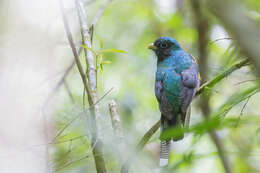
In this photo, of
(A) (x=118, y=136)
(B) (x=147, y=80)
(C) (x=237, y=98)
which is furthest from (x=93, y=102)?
(B) (x=147, y=80)

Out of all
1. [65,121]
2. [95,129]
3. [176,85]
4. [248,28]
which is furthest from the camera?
[176,85]

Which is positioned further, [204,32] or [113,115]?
[204,32]

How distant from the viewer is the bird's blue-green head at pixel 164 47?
440 cm

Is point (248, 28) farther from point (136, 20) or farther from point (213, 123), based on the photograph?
point (136, 20)

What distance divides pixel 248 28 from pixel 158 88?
2.94m

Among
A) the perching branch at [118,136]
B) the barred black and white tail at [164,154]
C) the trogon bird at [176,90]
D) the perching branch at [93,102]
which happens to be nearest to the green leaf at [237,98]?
the perching branch at [93,102]

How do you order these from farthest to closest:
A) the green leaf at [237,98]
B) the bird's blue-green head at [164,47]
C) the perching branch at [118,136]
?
1. the bird's blue-green head at [164,47]
2. the perching branch at [118,136]
3. the green leaf at [237,98]

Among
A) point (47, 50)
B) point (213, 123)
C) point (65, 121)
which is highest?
point (47, 50)

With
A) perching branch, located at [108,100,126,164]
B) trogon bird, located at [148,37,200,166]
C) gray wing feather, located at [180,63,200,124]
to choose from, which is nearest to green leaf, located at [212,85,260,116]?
perching branch, located at [108,100,126,164]

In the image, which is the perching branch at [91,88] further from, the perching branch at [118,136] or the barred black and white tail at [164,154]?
the barred black and white tail at [164,154]

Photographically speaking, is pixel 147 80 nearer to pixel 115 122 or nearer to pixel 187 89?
pixel 187 89

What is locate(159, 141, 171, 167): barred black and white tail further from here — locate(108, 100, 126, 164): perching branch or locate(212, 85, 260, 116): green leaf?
locate(212, 85, 260, 116): green leaf

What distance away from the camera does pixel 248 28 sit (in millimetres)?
696

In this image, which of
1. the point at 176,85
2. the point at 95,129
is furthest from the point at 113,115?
the point at 176,85
